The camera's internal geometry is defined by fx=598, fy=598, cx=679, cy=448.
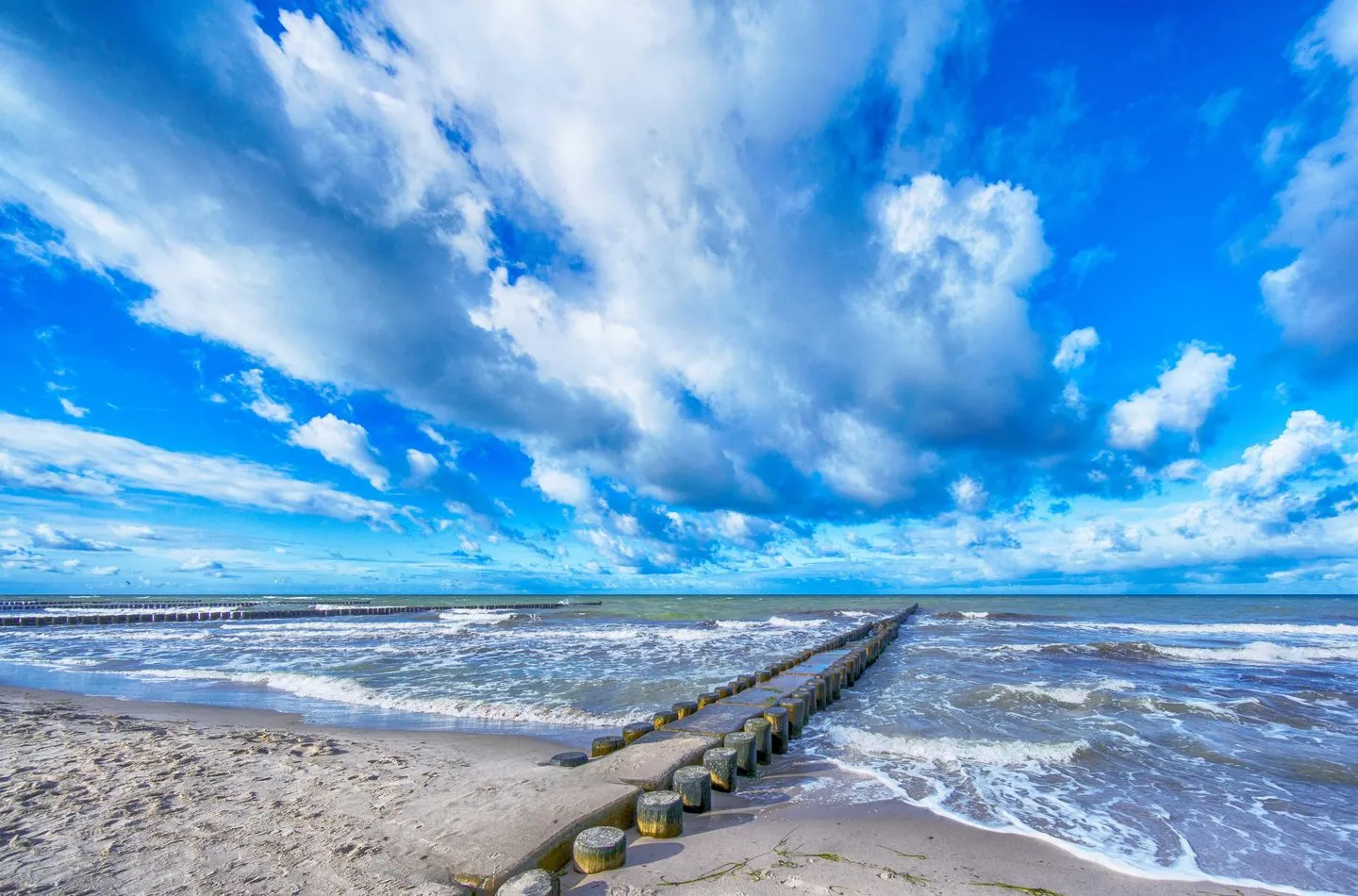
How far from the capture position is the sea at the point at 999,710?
6027mm

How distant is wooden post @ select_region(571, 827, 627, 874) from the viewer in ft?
14.5

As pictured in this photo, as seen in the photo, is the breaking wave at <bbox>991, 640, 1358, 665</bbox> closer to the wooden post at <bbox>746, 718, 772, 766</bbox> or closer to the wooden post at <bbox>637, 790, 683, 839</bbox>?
the wooden post at <bbox>746, 718, 772, 766</bbox>

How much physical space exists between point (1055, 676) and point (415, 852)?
16.0m

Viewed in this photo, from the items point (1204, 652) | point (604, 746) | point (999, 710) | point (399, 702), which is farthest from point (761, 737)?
point (1204, 652)

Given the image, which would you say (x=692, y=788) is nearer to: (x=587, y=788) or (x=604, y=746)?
(x=587, y=788)

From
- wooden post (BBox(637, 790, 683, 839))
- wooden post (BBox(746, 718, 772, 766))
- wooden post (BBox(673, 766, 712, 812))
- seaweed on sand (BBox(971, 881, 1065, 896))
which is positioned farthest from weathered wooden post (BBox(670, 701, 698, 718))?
seaweed on sand (BBox(971, 881, 1065, 896))

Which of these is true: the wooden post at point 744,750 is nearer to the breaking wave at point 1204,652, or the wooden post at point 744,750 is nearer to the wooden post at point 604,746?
the wooden post at point 604,746

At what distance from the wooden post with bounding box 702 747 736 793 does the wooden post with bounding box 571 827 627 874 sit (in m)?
2.05

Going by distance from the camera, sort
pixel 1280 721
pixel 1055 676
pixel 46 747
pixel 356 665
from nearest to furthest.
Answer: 1. pixel 46 747
2. pixel 1280 721
3. pixel 1055 676
4. pixel 356 665

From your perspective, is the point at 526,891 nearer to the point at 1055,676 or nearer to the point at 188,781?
the point at 188,781

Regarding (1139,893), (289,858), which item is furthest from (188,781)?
(1139,893)

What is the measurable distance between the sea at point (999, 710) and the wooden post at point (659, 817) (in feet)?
Result: 6.68

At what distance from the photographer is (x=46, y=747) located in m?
7.75

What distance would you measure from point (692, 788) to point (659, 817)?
2.43ft
